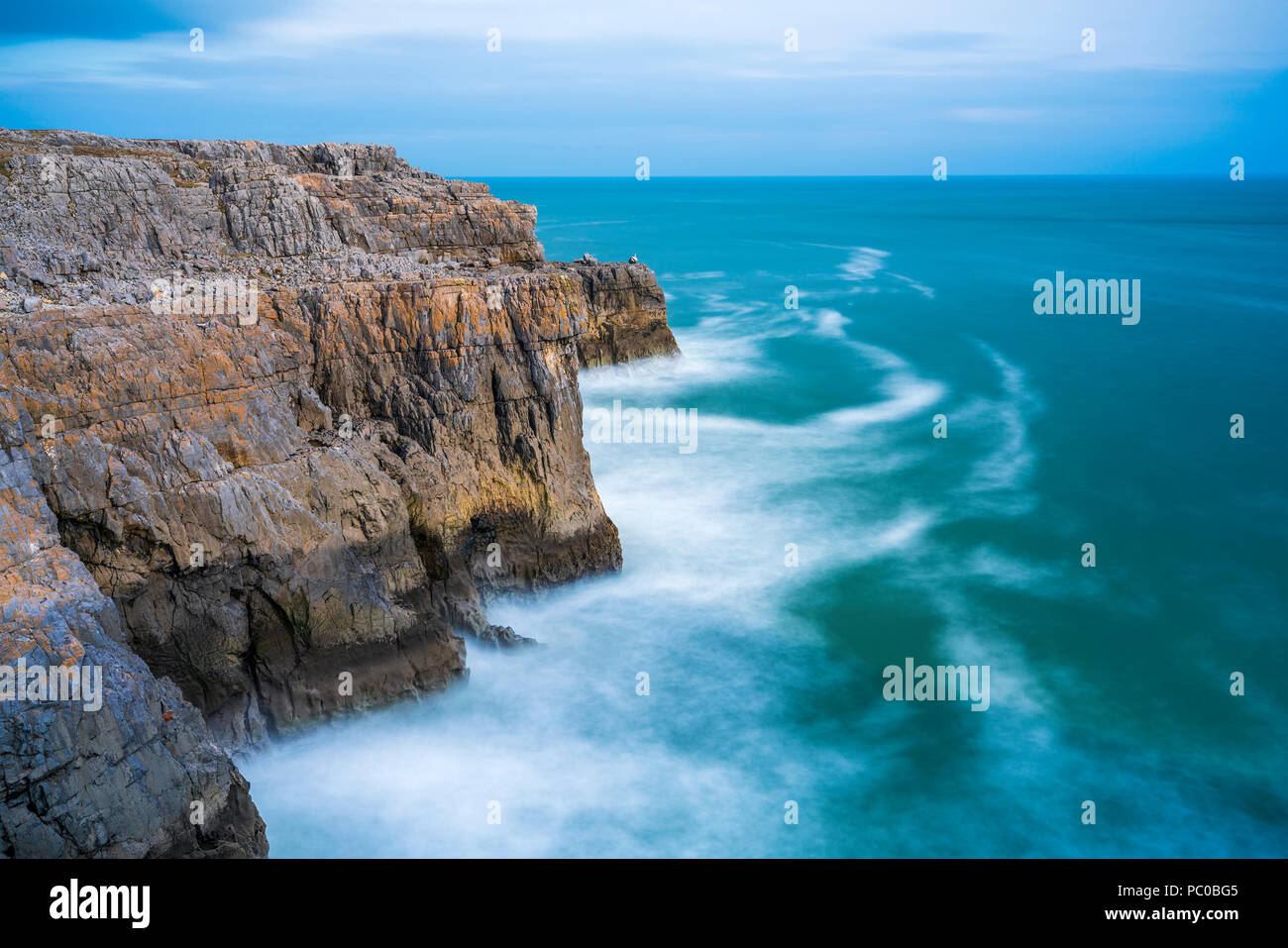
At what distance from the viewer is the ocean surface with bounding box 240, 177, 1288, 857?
55.6 feet

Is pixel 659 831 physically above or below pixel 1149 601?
below

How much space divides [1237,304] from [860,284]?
946 inches

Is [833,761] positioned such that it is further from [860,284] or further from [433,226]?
[860,284]

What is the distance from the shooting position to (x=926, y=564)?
86.9 feet

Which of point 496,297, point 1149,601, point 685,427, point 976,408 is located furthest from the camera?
point 976,408
